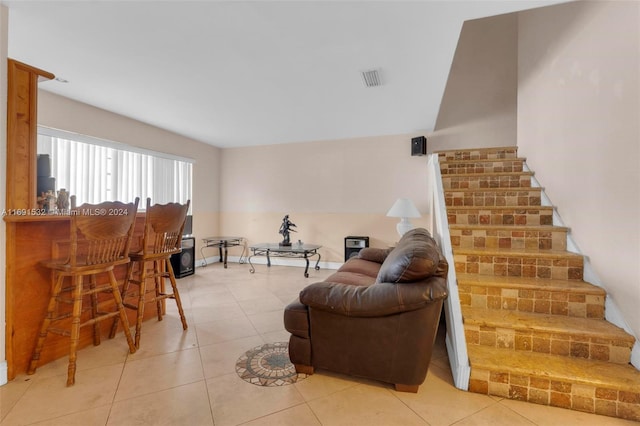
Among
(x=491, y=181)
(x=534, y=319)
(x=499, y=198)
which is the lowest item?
(x=534, y=319)

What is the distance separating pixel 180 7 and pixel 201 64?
75 cm

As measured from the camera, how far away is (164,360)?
200cm

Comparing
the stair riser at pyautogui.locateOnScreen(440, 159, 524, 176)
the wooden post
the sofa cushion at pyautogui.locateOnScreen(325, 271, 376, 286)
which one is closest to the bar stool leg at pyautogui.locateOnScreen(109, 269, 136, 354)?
the wooden post

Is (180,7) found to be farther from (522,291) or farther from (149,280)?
(522,291)

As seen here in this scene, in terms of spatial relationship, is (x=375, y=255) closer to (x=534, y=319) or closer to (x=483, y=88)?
(x=534, y=319)

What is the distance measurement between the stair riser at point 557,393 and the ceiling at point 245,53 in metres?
2.28

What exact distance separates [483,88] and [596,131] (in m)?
2.86

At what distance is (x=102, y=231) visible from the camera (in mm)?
1868

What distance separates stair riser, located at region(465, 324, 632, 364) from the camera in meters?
1.56

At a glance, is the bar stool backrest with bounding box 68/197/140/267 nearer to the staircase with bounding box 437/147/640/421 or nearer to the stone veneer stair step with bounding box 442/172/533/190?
the staircase with bounding box 437/147/640/421

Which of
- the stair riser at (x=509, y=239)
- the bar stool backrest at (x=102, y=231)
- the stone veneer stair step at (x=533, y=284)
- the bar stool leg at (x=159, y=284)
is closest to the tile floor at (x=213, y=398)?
the bar stool leg at (x=159, y=284)

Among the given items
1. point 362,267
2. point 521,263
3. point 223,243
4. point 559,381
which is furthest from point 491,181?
point 223,243

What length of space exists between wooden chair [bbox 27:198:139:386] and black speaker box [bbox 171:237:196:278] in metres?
2.27

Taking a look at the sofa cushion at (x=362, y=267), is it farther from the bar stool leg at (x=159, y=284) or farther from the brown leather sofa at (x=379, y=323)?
the bar stool leg at (x=159, y=284)
